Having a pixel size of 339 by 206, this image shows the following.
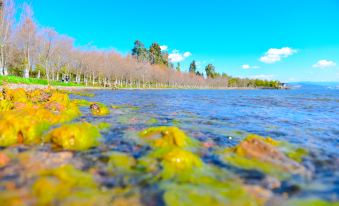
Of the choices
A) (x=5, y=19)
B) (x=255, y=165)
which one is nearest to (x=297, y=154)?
(x=255, y=165)

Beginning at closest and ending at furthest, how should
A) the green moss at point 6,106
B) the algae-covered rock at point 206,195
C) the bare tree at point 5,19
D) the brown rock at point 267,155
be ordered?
the algae-covered rock at point 206,195 < the brown rock at point 267,155 < the green moss at point 6,106 < the bare tree at point 5,19

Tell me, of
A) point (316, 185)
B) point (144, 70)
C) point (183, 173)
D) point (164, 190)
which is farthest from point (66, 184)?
point (144, 70)

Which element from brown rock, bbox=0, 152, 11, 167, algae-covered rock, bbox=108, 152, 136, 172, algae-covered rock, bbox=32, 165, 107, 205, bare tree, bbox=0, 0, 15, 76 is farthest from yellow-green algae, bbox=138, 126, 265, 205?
bare tree, bbox=0, 0, 15, 76

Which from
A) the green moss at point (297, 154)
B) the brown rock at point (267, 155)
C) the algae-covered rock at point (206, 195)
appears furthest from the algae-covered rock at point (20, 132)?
the green moss at point (297, 154)

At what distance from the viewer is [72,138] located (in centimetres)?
835

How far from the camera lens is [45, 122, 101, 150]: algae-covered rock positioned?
26.7 feet

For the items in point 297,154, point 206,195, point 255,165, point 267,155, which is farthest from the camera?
point 297,154

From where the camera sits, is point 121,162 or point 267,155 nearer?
point 121,162

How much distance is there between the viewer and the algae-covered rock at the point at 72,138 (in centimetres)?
815

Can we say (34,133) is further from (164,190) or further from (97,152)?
(164,190)

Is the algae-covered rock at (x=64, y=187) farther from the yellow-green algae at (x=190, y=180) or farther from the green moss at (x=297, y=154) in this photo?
the green moss at (x=297, y=154)

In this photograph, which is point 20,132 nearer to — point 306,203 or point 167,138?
point 167,138

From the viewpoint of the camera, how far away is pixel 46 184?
5250 millimetres

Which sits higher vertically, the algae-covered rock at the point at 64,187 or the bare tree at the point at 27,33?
the bare tree at the point at 27,33
